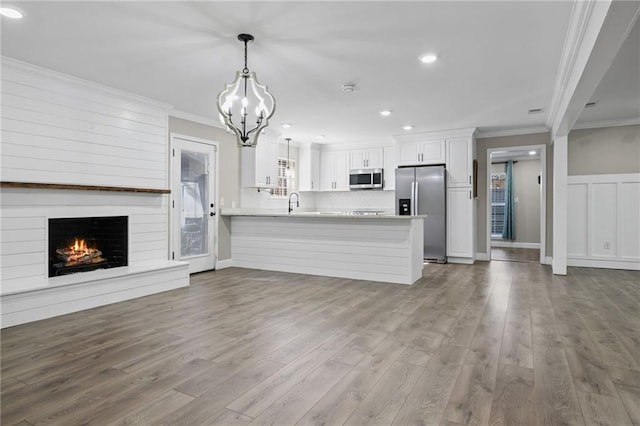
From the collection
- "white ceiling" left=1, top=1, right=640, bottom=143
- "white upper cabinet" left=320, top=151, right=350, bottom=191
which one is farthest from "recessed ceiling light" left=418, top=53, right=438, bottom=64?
"white upper cabinet" left=320, top=151, right=350, bottom=191

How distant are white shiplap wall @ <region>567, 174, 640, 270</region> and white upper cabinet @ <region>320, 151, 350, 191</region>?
4382 millimetres

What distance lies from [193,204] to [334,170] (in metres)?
3.67

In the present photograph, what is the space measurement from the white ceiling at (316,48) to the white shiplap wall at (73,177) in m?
0.31

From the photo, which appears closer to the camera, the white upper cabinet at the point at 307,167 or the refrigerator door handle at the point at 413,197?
the refrigerator door handle at the point at 413,197

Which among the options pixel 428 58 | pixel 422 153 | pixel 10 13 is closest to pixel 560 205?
pixel 422 153

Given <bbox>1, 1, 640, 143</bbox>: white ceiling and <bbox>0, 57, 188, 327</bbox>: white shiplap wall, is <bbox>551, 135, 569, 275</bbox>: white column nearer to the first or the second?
<bbox>1, 1, 640, 143</bbox>: white ceiling

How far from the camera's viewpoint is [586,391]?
2.05 meters

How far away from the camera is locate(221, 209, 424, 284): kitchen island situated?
16.1 feet

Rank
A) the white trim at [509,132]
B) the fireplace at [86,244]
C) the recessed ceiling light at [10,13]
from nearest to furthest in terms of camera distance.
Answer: the recessed ceiling light at [10,13], the fireplace at [86,244], the white trim at [509,132]

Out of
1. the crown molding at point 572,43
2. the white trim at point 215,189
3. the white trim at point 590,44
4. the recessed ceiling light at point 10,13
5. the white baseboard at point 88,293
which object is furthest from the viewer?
the white trim at point 215,189

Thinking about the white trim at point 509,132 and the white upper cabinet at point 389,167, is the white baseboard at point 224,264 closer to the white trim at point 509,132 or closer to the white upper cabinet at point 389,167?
the white upper cabinet at point 389,167

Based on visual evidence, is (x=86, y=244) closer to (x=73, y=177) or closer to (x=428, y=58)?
(x=73, y=177)

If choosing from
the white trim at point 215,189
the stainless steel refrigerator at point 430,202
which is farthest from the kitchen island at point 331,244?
the stainless steel refrigerator at point 430,202

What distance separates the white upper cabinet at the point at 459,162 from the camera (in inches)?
265
